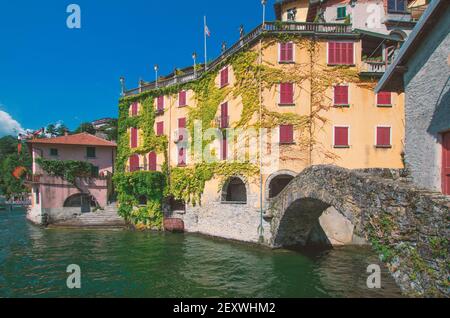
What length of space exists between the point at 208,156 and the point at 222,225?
20.2ft

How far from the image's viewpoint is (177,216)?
93.0ft

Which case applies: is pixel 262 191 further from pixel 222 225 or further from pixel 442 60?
pixel 442 60

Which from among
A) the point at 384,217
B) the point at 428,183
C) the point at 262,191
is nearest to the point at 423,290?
the point at 384,217

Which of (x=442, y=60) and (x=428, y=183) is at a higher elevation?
(x=442, y=60)

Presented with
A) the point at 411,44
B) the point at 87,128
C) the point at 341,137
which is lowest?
the point at 341,137

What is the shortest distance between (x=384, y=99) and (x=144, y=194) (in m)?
23.4

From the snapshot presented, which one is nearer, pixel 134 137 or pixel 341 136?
pixel 341 136

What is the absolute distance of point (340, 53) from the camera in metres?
22.7

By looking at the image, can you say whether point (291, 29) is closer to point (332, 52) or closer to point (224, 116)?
point (332, 52)

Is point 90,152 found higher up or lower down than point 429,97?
lower down

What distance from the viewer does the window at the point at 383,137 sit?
22.6 m

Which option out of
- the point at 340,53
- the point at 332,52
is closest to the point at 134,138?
the point at 332,52

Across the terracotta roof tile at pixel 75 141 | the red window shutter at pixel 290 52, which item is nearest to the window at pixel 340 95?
the red window shutter at pixel 290 52

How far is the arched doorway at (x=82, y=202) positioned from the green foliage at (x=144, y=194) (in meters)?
6.15
